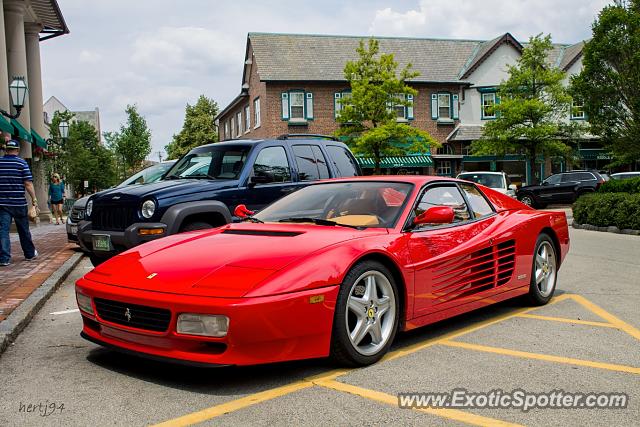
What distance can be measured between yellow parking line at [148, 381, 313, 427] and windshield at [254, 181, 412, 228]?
1413mm

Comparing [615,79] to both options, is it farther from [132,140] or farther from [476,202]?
[132,140]

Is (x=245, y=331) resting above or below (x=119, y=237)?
below

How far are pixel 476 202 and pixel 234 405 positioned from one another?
318 cm

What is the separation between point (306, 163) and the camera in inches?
357


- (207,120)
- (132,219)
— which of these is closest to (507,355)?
(132,219)

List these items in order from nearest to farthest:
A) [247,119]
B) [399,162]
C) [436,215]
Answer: [436,215] → [399,162] → [247,119]

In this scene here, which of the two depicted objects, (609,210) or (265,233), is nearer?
(265,233)

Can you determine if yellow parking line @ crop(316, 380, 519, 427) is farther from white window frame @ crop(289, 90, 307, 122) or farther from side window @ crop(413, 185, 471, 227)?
white window frame @ crop(289, 90, 307, 122)

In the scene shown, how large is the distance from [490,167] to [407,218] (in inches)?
1394

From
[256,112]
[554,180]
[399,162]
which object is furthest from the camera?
[256,112]

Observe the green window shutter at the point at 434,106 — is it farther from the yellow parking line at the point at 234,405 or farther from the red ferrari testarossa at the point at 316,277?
the yellow parking line at the point at 234,405

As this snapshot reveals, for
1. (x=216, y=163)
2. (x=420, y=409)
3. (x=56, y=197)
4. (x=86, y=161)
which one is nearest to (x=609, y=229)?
(x=216, y=163)

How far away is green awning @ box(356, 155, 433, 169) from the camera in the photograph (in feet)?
114

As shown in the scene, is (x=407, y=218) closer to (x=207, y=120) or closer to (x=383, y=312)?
(x=383, y=312)
